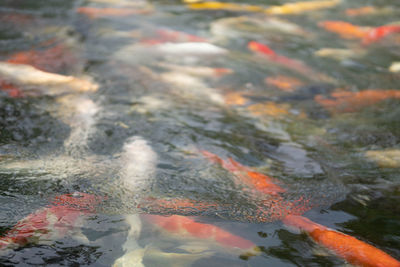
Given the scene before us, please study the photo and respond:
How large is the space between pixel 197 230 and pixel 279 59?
2.66 metres

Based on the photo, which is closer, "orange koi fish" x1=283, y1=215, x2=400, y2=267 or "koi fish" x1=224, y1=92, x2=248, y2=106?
"orange koi fish" x1=283, y1=215, x2=400, y2=267

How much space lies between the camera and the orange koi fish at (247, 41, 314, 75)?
394cm

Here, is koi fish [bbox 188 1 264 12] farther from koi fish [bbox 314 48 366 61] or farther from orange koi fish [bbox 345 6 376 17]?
koi fish [bbox 314 48 366 61]

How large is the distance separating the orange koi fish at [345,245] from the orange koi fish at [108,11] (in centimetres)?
391

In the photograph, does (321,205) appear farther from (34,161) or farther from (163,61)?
(163,61)

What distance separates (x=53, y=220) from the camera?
1.84 metres

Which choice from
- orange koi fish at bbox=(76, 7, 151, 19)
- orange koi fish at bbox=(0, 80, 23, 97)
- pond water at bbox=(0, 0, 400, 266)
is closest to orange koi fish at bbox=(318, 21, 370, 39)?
pond water at bbox=(0, 0, 400, 266)

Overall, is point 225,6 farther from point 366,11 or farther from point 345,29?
point 366,11

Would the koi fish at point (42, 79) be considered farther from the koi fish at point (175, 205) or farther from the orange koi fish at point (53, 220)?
the koi fish at point (175, 205)

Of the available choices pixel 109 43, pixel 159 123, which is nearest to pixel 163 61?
pixel 109 43

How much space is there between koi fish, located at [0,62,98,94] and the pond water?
0.02 meters

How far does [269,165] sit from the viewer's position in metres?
2.48

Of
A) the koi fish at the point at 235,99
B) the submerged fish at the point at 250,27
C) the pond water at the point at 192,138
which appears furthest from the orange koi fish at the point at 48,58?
the submerged fish at the point at 250,27

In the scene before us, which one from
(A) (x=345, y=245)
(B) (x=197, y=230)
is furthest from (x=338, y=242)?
(B) (x=197, y=230)
